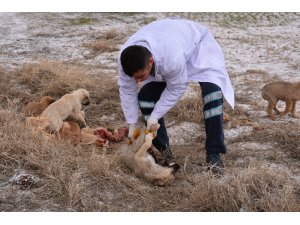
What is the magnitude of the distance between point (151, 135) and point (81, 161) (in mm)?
660

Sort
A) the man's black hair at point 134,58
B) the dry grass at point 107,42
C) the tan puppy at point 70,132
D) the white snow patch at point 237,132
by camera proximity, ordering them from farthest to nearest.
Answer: the dry grass at point 107,42 < the white snow patch at point 237,132 < the tan puppy at point 70,132 < the man's black hair at point 134,58

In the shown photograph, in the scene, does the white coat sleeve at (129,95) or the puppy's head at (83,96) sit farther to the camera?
the puppy's head at (83,96)

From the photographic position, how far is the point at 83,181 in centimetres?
384

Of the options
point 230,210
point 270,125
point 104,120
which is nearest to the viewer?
point 230,210

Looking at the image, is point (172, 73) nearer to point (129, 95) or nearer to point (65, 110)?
point (129, 95)

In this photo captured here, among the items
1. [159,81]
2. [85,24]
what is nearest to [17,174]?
[159,81]

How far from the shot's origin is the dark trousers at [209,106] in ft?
13.4

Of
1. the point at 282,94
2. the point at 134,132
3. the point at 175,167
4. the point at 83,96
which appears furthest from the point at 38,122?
the point at 282,94

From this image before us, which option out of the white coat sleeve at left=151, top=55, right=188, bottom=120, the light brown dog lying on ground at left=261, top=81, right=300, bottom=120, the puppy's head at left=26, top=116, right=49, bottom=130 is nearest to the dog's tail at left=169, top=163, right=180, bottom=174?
the white coat sleeve at left=151, top=55, right=188, bottom=120

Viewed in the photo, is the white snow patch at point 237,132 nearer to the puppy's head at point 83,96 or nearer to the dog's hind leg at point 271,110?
the dog's hind leg at point 271,110

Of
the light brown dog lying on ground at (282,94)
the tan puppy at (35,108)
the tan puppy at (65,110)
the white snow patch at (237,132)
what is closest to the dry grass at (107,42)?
the tan puppy at (65,110)

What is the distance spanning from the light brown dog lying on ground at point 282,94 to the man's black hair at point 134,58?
3012 mm

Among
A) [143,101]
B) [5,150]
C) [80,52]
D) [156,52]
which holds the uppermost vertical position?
[156,52]

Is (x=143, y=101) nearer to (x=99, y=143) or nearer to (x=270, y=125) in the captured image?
(x=99, y=143)
